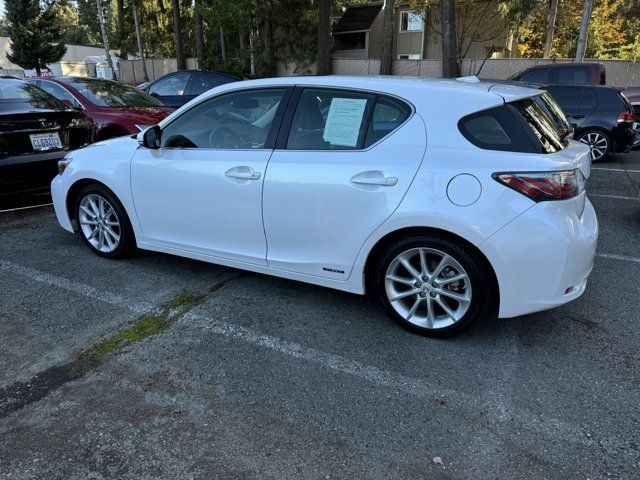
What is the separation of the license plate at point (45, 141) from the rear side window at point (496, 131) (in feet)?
16.5

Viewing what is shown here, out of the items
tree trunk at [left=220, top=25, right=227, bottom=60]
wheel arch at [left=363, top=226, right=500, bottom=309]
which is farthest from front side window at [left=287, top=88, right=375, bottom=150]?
tree trunk at [left=220, top=25, right=227, bottom=60]

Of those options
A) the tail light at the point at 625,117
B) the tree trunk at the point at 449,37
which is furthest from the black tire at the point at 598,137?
the tree trunk at the point at 449,37

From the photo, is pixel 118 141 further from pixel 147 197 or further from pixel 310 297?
pixel 310 297

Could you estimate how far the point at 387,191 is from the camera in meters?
3.16

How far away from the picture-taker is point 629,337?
3367 mm

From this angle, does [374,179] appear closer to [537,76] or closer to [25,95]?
[25,95]

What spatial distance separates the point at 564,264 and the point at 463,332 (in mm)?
772

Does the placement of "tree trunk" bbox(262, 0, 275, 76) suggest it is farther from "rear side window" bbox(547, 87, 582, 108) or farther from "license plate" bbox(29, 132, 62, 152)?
"license plate" bbox(29, 132, 62, 152)

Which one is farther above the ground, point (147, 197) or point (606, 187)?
point (147, 197)

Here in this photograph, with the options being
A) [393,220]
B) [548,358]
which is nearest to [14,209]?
[393,220]

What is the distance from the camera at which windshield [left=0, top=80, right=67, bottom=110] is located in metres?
6.25

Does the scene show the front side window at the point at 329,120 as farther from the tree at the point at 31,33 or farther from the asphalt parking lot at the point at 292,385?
the tree at the point at 31,33

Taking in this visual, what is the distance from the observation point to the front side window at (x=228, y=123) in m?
3.74

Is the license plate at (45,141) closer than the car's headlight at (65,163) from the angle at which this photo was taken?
No
